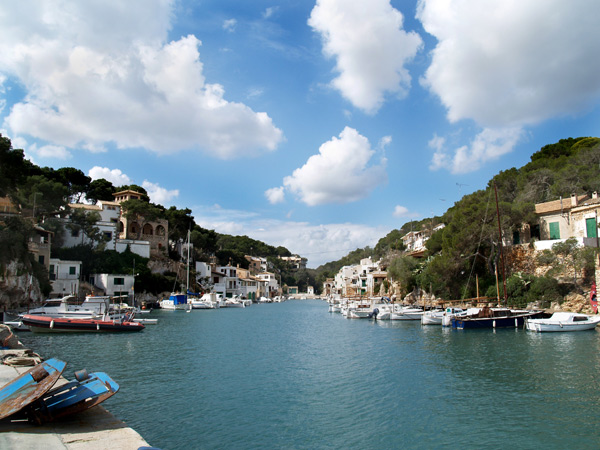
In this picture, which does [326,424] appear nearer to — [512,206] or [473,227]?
[473,227]

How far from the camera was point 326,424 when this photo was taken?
10836 mm

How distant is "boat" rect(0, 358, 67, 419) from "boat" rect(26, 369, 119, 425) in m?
0.30

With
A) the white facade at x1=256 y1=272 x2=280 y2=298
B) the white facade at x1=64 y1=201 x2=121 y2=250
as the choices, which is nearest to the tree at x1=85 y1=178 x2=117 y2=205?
the white facade at x1=64 y1=201 x2=121 y2=250

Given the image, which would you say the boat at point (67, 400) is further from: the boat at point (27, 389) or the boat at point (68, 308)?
the boat at point (68, 308)

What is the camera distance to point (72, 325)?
2812 cm

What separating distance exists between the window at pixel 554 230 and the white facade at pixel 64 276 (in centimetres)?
4996

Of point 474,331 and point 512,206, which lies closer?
point 474,331

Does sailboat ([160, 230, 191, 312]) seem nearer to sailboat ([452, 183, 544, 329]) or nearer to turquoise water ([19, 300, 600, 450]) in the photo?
turquoise water ([19, 300, 600, 450])

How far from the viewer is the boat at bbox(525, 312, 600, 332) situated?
90.3 feet

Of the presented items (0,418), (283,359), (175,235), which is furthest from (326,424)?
(175,235)

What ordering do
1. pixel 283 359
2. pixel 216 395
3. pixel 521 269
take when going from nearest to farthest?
pixel 216 395 < pixel 283 359 < pixel 521 269

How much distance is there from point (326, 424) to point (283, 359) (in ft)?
31.0

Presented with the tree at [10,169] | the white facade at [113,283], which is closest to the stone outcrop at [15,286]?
the tree at [10,169]

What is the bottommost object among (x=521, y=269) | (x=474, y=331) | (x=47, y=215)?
(x=474, y=331)
